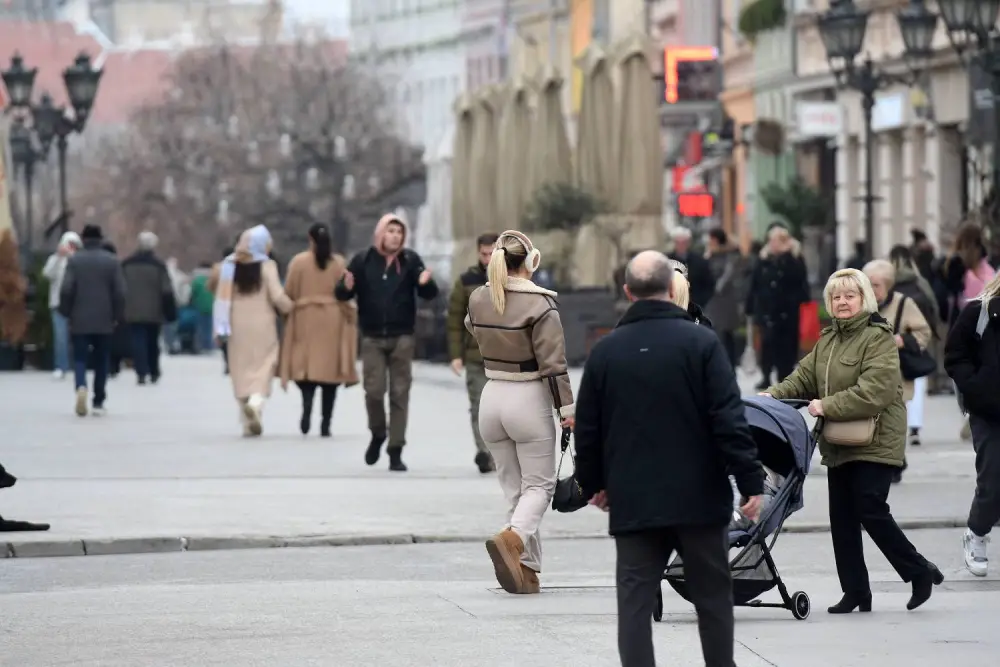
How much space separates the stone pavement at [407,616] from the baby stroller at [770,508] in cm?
14

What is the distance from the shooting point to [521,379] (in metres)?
13.6

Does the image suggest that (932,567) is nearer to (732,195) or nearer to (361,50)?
(732,195)

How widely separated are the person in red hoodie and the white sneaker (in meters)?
7.33

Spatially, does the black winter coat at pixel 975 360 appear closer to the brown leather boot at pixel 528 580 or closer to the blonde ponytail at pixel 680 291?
the brown leather boot at pixel 528 580

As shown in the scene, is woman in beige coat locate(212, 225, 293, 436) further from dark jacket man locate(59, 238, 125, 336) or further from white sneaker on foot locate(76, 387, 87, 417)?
white sneaker on foot locate(76, 387, 87, 417)

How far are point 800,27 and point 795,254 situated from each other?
22.9 metres

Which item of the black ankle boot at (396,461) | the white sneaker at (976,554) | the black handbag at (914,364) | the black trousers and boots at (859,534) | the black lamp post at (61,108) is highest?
the black lamp post at (61,108)

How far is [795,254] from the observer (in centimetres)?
2842

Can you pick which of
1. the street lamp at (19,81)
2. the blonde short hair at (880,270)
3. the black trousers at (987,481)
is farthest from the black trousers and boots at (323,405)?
the street lamp at (19,81)

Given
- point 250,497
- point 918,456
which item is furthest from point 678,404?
point 918,456

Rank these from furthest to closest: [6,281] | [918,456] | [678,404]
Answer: [6,281]
[918,456]
[678,404]

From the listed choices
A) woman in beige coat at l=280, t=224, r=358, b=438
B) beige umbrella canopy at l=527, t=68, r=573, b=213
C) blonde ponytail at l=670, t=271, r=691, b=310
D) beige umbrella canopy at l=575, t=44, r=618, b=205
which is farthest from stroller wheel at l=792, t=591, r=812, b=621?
beige umbrella canopy at l=527, t=68, r=573, b=213

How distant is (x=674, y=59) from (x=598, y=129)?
69.4 ft

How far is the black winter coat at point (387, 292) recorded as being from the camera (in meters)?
20.6
